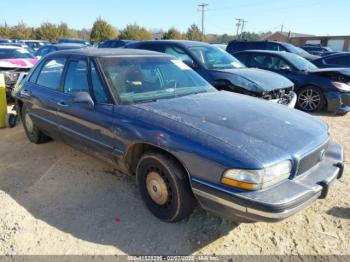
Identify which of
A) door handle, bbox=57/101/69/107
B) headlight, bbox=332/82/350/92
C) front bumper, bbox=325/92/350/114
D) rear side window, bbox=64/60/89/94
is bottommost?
front bumper, bbox=325/92/350/114

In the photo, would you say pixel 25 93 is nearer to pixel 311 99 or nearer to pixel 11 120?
pixel 11 120

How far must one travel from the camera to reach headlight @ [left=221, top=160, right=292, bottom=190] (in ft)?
7.72

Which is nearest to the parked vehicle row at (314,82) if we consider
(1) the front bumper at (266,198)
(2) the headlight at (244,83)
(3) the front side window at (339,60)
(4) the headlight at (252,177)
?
(2) the headlight at (244,83)

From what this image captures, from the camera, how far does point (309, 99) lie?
7719 mm

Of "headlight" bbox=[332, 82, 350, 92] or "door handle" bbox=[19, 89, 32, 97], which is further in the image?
"headlight" bbox=[332, 82, 350, 92]

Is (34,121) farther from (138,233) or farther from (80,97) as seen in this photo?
(138,233)

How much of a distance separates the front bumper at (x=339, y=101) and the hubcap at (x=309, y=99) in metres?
0.30

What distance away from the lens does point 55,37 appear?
43.6m

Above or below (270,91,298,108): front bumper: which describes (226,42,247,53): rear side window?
above

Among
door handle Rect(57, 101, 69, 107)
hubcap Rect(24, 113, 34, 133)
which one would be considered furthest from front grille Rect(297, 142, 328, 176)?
hubcap Rect(24, 113, 34, 133)

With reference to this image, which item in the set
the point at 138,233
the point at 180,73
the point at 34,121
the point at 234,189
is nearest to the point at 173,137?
the point at 234,189

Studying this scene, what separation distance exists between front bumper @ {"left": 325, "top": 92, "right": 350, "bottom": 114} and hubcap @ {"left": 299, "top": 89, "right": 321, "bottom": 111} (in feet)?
0.97

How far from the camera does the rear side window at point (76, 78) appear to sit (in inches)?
145

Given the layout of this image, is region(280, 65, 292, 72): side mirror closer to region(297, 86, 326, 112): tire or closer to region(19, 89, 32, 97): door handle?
region(297, 86, 326, 112): tire
